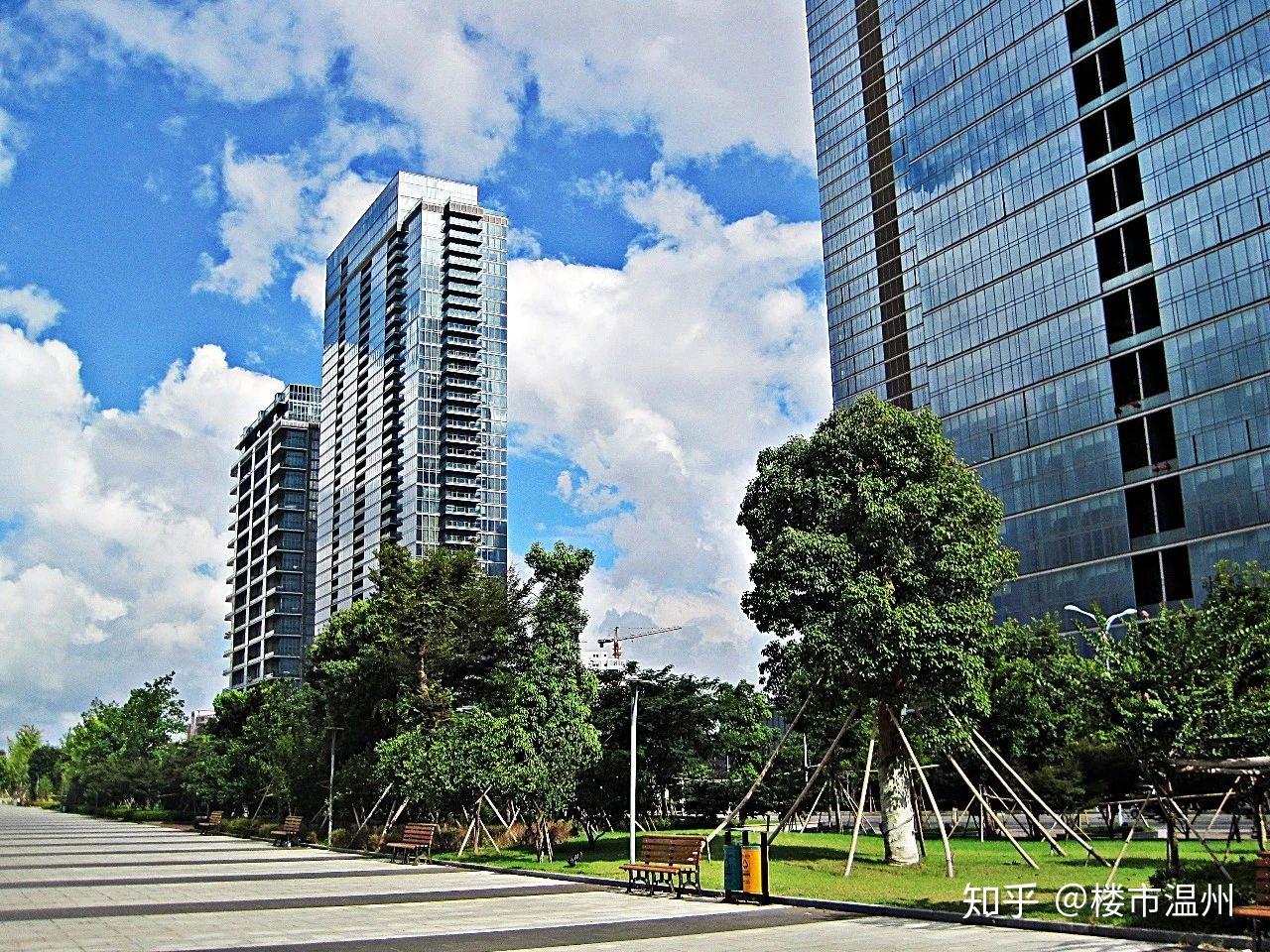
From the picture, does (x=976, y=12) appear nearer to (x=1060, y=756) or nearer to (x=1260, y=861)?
(x=1060, y=756)

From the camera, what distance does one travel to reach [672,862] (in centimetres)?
2141

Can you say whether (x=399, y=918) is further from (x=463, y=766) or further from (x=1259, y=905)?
(x=1259, y=905)

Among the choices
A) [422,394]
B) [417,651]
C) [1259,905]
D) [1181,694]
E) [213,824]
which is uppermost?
[422,394]

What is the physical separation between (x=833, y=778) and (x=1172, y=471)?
38.7 meters

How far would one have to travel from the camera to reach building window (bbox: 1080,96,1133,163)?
7556cm

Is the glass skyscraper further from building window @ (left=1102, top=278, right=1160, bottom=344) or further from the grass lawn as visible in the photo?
the grass lawn

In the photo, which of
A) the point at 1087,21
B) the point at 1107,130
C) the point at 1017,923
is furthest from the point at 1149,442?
the point at 1017,923

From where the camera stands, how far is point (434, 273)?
140m

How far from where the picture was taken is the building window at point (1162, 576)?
225 feet

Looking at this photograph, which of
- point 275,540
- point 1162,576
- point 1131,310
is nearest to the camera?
point 1162,576

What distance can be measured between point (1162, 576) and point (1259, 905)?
6186 cm

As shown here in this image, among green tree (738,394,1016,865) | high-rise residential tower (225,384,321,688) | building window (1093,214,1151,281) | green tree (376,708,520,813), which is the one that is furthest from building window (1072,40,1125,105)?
high-rise residential tower (225,384,321,688)

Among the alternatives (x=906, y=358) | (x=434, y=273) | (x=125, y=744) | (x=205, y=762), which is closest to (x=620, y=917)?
(x=205, y=762)

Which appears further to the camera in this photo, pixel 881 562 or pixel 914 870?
pixel 881 562
